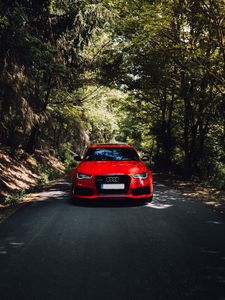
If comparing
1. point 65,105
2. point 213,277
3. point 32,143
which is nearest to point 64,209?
point 213,277

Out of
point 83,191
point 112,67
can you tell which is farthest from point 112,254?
point 112,67

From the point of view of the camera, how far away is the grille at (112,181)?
8531 mm

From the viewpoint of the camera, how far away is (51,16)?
41.6 ft

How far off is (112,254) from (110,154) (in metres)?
5.16

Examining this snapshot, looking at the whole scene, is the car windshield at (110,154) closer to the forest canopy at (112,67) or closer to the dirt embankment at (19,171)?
the forest canopy at (112,67)

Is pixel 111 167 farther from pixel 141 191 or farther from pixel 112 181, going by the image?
pixel 141 191

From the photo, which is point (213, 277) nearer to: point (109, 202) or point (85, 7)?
point (109, 202)

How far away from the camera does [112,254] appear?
5.00m

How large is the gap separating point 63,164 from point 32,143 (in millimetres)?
6890

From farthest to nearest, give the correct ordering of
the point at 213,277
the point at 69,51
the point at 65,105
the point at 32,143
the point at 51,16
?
the point at 32,143, the point at 65,105, the point at 69,51, the point at 51,16, the point at 213,277

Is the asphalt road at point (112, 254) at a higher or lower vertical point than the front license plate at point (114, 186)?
lower

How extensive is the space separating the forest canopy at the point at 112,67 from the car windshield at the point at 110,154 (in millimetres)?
2383

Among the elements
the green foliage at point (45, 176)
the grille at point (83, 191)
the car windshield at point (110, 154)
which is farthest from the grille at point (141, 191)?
the green foliage at point (45, 176)

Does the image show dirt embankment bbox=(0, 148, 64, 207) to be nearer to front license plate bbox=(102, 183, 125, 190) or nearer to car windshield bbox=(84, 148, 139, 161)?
car windshield bbox=(84, 148, 139, 161)
